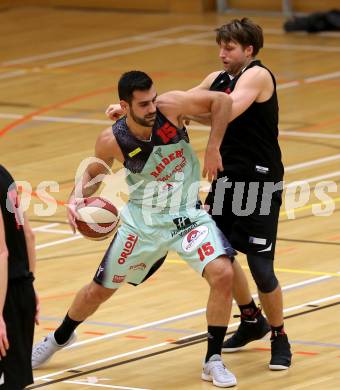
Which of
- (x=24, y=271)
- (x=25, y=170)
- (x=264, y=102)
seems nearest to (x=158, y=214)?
(x=264, y=102)

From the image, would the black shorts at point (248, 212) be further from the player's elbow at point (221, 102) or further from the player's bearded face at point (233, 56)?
the player's bearded face at point (233, 56)

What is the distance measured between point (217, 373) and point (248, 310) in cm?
91

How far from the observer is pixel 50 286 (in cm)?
1128

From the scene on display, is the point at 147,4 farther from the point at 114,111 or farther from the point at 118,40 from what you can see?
the point at 114,111

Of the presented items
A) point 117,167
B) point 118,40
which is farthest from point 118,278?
point 118,40

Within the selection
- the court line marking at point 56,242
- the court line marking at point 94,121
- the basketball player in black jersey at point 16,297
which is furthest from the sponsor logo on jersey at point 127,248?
the court line marking at point 94,121

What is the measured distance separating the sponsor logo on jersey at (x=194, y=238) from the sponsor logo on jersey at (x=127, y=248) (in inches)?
13.5

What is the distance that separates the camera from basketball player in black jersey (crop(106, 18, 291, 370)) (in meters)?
8.79

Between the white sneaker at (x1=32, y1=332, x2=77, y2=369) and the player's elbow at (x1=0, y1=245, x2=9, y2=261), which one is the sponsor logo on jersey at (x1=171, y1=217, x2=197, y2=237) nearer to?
the white sneaker at (x1=32, y1=332, x2=77, y2=369)

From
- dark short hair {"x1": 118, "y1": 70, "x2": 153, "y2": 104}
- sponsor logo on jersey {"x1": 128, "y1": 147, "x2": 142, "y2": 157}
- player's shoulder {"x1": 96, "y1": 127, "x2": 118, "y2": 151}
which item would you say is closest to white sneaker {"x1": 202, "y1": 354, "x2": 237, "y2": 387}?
sponsor logo on jersey {"x1": 128, "y1": 147, "x2": 142, "y2": 157}

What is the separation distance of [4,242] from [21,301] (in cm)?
47

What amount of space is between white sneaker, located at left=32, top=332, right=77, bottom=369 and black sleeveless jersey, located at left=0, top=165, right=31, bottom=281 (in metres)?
2.07

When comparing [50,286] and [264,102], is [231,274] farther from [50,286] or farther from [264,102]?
[50,286]

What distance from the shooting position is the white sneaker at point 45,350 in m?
9.09
